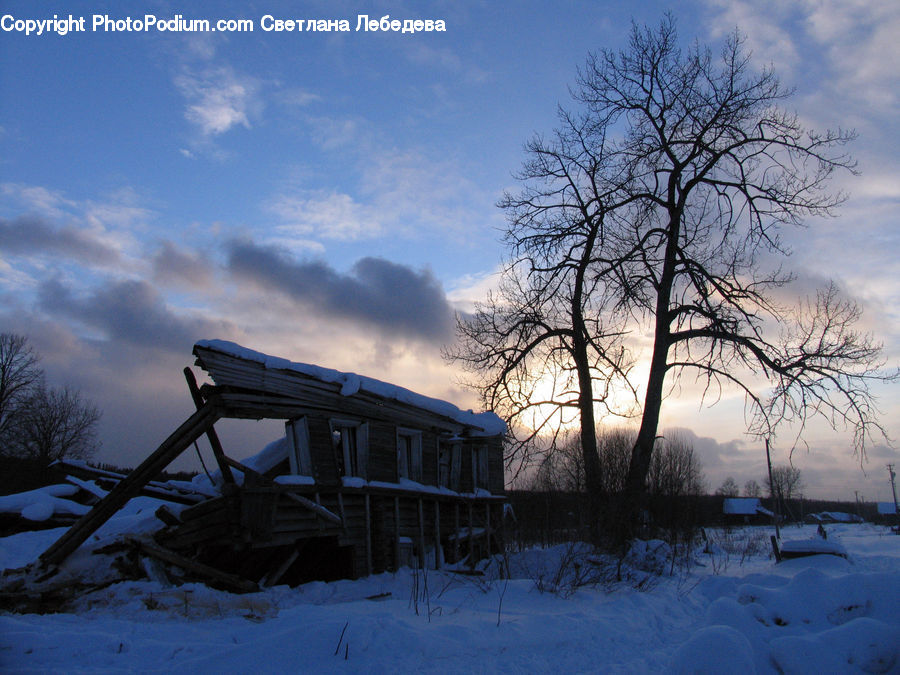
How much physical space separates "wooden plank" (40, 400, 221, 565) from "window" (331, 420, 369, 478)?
334 cm

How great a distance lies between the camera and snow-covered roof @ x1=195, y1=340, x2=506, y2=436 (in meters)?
11.6

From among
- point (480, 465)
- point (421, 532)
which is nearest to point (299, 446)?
point (421, 532)

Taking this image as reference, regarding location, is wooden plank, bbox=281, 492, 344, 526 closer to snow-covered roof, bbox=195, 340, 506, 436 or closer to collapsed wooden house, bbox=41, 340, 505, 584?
collapsed wooden house, bbox=41, 340, 505, 584

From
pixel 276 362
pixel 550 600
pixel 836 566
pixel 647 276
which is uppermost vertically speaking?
pixel 647 276

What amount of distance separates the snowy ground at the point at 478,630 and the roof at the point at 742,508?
78.0 metres

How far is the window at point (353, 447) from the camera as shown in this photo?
13.7m

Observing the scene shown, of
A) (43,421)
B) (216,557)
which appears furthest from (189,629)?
(43,421)

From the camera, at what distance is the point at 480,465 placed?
20031 mm

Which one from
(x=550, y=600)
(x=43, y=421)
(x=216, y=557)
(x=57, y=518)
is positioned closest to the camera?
(x=550, y=600)

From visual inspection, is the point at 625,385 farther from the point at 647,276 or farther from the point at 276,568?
the point at 276,568

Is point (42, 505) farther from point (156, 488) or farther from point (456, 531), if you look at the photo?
point (456, 531)

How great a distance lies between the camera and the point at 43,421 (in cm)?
4716

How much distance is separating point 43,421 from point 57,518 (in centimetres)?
3761

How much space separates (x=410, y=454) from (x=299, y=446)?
13.5 feet
